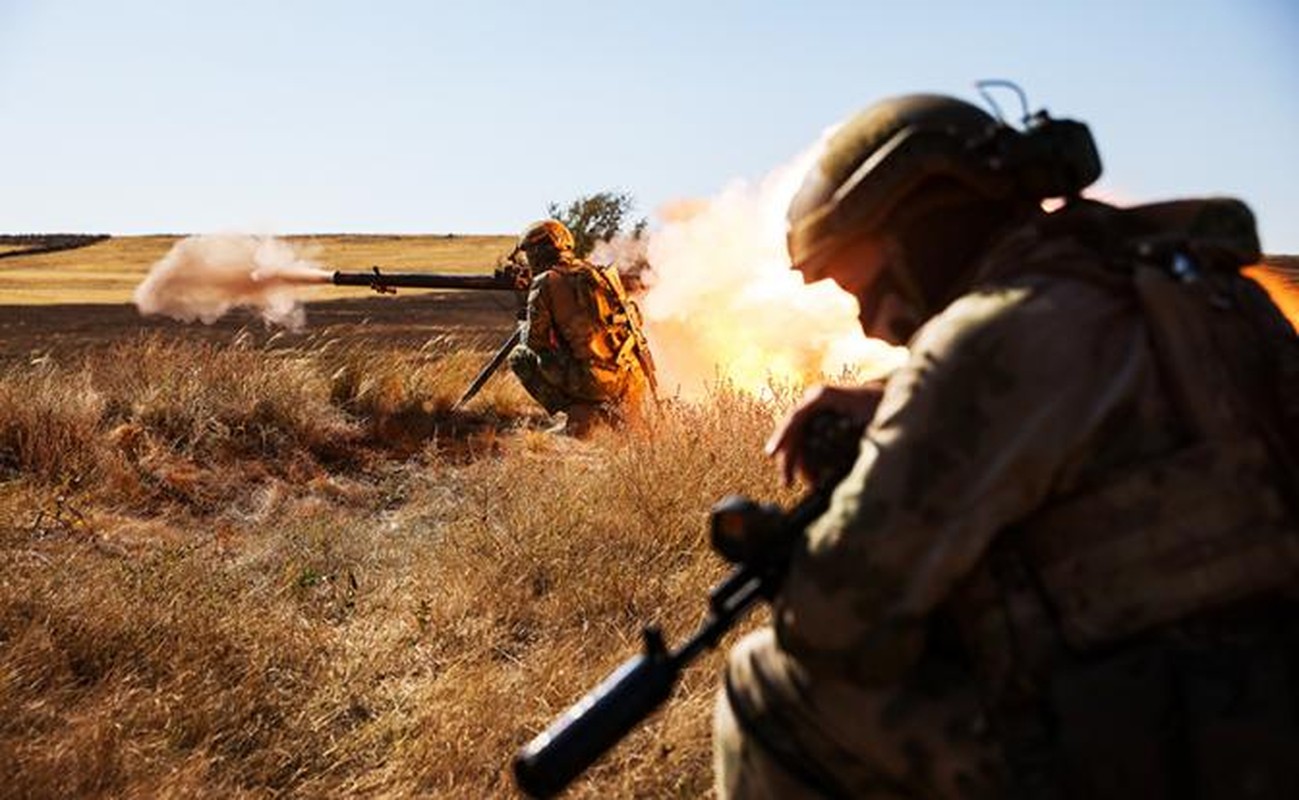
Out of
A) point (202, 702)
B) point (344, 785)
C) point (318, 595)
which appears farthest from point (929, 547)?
point (318, 595)

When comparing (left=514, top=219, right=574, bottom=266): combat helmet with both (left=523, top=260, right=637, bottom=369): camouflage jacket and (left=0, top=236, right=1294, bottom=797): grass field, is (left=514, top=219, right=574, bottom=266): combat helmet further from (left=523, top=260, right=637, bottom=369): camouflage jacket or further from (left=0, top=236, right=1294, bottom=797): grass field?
(left=0, top=236, right=1294, bottom=797): grass field

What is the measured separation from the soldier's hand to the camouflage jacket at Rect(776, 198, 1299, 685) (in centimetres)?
37

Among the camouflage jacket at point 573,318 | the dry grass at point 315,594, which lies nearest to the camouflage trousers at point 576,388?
the camouflage jacket at point 573,318

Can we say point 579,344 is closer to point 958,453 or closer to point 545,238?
point 545,238

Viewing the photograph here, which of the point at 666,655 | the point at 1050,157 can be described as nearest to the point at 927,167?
the point at 1050,157

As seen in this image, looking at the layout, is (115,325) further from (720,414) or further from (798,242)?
(798,242)

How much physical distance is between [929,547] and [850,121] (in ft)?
3.23

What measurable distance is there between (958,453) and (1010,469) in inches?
3.3

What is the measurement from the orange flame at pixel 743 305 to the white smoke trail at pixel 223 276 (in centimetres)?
353

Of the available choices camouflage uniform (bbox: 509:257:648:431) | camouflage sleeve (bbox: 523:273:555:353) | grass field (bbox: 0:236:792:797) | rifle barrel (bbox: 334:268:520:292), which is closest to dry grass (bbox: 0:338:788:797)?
grass field (bbox: 0:236:792:797)

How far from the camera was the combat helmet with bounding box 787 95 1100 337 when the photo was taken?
7.02 feet

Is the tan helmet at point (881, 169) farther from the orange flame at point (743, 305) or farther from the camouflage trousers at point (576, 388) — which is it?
the camouflage trousers at point (576, 388)

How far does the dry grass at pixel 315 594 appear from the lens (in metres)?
3.75

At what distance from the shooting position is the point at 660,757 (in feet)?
11.9
